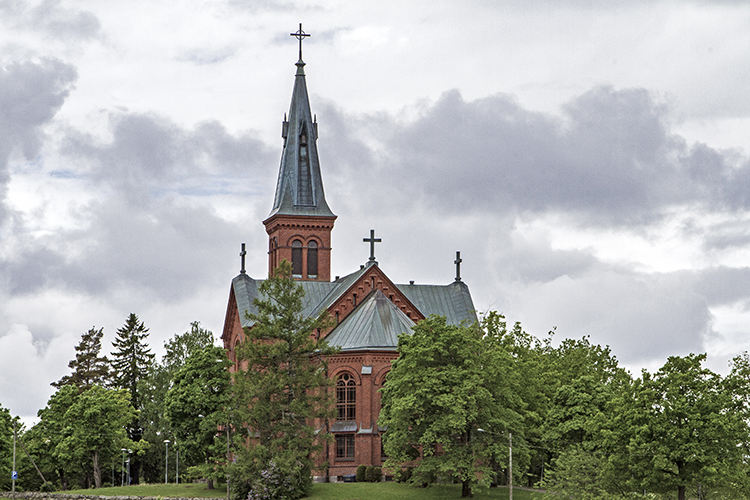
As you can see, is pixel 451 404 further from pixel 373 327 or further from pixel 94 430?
pixel 94 430

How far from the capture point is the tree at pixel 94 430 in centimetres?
8269

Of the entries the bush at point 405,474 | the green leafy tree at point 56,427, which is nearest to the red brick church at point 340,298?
the bush at point 405,474

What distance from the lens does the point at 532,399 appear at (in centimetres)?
7131

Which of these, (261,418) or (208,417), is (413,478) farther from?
(208,417)

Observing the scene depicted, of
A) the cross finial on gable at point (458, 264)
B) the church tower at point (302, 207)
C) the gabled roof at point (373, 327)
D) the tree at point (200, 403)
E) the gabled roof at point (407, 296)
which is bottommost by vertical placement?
the tree at point (200, 403)

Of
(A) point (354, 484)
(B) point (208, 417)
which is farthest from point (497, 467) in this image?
(B) point (208, 417)

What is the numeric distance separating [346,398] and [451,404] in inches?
536

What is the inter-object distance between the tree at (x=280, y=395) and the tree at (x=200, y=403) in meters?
2.64

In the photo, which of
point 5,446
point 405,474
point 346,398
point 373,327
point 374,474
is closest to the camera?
point 405,474

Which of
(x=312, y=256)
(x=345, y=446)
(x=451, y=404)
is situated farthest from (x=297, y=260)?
(x=451, y=404)

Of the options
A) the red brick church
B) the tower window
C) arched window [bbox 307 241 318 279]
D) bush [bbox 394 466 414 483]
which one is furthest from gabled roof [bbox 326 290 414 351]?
arched window [bbox 307 241 318 279]

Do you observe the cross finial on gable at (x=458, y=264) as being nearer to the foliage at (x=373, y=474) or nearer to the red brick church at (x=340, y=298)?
the red brick church at (x=340, y=298)

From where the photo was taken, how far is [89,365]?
111 metres

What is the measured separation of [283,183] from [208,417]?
91.0ft
